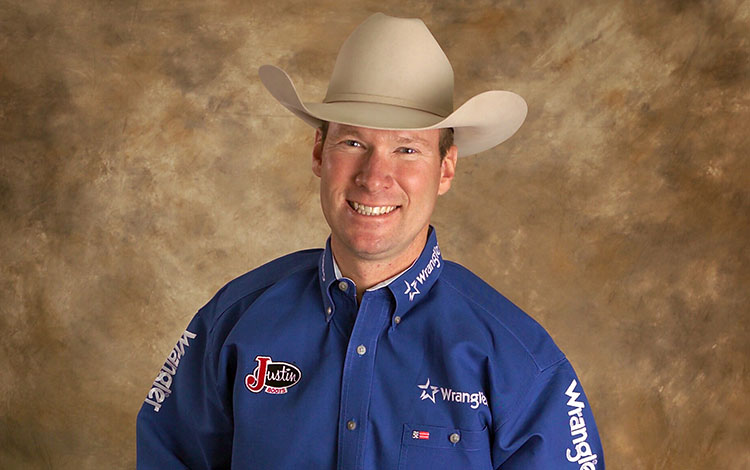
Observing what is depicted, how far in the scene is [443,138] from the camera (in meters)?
2.48

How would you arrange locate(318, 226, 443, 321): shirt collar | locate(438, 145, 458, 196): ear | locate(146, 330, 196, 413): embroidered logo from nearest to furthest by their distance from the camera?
locate(318, 226, 443, 321): shirt collar → locate(438, 145, 458, 196): ear → locate(146, 330, 196, 413): embroidered logo

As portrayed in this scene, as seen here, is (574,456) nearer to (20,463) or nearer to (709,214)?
(709,214)

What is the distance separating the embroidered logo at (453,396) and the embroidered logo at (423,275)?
212 millimetres

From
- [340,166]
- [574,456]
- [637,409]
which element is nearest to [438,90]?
[340,166]

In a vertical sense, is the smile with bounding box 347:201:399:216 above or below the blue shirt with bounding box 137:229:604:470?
above

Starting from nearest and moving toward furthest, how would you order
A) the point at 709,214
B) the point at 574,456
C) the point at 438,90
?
1. the point at 574,456
2. the point at 438,90
3. the point at 709,214

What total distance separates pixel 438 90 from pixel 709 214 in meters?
2.12

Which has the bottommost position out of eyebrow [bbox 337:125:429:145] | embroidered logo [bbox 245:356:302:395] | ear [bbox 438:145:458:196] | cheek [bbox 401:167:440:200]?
embroidered logo [bbox 245:356:302:395]

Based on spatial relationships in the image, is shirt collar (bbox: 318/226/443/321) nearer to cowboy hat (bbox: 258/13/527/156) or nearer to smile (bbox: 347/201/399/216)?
smile (bbox: 347/201/399/216)

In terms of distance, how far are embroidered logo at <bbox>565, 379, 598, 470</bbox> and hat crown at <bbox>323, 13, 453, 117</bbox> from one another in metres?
0.74

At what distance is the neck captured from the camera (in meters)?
2.41

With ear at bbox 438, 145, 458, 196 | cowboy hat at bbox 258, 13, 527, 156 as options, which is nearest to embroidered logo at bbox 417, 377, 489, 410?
ear at bbox 438, 145, 458, 196

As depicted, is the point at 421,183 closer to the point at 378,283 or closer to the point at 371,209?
the point at 371,209

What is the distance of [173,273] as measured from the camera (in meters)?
4.64
